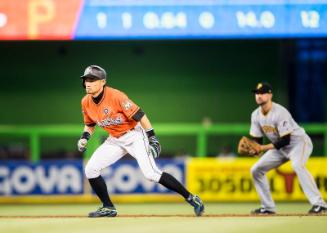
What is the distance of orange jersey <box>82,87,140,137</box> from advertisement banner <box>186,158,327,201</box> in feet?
11.7

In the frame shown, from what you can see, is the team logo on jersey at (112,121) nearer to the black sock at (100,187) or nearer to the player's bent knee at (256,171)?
the black sock at (100,187)

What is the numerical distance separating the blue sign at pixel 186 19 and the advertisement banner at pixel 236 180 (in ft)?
6.38

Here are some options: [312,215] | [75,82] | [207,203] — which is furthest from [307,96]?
[312,215]

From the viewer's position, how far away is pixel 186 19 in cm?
1105

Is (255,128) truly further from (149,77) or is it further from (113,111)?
(149,77)

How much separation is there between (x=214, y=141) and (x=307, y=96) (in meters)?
1.71

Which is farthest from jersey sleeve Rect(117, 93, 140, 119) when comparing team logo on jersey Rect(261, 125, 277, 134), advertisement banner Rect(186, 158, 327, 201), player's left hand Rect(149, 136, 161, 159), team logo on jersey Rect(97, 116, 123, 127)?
advertisement banner Rect(186, 158, 327, 201)

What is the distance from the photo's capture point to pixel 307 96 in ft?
44.0

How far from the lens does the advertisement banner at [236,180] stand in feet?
38.3

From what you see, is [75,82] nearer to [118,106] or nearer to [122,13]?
[122,13]

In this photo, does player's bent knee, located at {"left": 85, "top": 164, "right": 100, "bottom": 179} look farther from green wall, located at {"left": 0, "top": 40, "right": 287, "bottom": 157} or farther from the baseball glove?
green wall, located at {"left": 0, "top": 40, "right": 287, "bottom": 157}

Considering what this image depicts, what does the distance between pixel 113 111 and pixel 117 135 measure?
30 centimetres

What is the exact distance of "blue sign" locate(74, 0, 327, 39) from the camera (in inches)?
434

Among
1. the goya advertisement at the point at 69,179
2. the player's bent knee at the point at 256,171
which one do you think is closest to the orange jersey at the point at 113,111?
the player's bent knee at the point at 256,171
